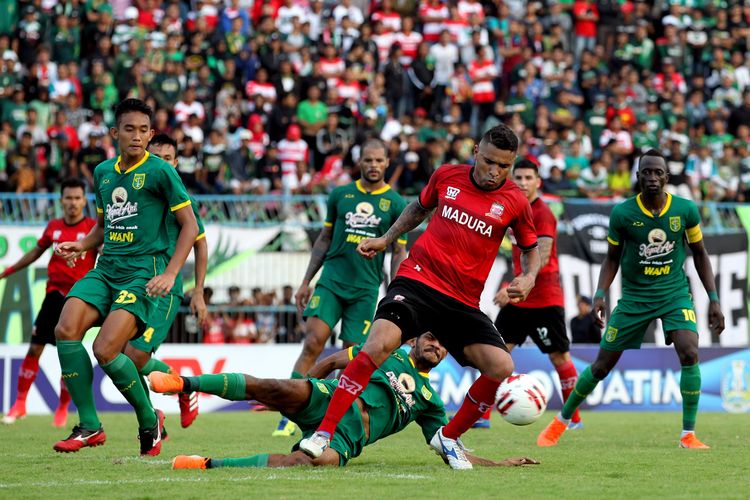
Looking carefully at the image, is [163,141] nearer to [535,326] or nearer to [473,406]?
[535,326]

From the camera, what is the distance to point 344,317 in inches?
508

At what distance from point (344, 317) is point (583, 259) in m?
8.72

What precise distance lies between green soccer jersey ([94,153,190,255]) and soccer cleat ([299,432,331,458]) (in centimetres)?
222

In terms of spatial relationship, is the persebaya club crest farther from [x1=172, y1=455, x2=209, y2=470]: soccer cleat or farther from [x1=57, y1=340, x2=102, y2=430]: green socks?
[x1=172, y1=455, x2=209, y2=470]: soccer cleat

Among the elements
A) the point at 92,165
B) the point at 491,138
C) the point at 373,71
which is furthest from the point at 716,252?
the point at 491,138

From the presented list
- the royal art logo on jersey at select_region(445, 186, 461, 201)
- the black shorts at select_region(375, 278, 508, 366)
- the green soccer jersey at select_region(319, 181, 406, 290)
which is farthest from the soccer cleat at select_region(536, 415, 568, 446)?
the royal art logo on jersey at select_region(445, 186, 461, 201)

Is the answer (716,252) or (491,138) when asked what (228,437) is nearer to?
(491,138)

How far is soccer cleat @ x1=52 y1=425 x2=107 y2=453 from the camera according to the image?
30.0ft

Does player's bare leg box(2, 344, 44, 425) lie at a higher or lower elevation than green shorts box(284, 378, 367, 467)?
lower

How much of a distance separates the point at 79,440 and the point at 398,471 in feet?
8.18

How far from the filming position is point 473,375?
18.4m

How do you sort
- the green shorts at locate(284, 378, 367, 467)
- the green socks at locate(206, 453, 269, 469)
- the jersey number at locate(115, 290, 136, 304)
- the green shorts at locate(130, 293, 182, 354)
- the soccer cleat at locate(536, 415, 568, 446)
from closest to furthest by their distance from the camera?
the green socks at locate(206, 453, 269, 469)
the green shorts at locate(284, 378, 367, 467)
the jersey number at locate(115, 290, 136, 304)
the green shorts at locate(130, 293, 182, 354)
the soccer cleat at locate(536, 415, 568, 446)

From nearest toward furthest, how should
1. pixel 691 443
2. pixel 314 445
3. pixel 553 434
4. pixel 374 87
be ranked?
pixel 314 445 → pixel 691 443 → pixel 553 434 → pixel 374 87

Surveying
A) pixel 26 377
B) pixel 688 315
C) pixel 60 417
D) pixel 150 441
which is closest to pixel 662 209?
pixel 688 315
